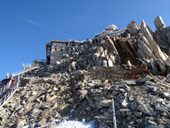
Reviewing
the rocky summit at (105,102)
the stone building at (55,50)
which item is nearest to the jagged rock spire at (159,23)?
the rocky summit at (105,102)

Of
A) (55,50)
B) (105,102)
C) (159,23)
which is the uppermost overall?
(159,23)

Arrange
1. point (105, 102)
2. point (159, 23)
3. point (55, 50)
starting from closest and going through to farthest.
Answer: point (105, 102) → point (159, 23) → point (55, 50)

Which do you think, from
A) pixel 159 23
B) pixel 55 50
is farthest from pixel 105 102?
pixel 159 23

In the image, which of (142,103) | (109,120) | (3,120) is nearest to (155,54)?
(142,103)

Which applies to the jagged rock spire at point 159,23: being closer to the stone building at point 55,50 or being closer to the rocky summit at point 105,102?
the rocky summit at point 105,102

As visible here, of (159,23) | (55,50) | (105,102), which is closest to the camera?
(105,102)

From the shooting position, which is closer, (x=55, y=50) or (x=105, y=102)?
(x=105, y=102)

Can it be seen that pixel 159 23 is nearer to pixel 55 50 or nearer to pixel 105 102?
pixel 55 50

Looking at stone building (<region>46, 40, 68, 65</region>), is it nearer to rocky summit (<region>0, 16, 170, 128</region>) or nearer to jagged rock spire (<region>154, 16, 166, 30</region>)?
rocky summit (<region>0, 16, 170, 128</region>)

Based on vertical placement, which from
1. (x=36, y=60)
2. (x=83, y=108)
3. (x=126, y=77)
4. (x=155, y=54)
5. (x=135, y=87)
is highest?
(x=36, y=60)

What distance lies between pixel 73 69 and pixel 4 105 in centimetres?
1199

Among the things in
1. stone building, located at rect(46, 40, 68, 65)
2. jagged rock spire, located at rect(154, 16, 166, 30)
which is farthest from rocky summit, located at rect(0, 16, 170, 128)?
jagged rock spire, located at rect(154, 16, 166, 30)

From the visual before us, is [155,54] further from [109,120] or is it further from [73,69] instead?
[109,120]

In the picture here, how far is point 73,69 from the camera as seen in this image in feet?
73.5
